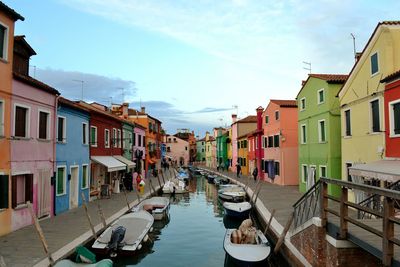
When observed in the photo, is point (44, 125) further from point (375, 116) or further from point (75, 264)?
point (375, 116)

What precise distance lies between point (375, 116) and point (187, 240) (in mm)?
10688

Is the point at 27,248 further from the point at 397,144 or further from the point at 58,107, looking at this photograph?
the point at 397,144

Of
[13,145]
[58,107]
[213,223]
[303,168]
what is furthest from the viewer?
[303,168]

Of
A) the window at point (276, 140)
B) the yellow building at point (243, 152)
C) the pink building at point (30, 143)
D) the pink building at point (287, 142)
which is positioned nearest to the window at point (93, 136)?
the pink building at point (30, 143)

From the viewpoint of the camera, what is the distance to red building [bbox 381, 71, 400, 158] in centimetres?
1490

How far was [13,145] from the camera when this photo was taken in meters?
14.9

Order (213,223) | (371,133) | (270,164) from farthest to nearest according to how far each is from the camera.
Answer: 1. (270,164)
2. (213,223)
3. (371,133)

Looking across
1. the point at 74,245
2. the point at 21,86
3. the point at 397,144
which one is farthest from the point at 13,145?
the point at 397,144

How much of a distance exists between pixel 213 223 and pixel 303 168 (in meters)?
9.49

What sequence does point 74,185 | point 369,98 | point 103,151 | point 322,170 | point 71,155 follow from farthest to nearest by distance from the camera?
point 103,151
point 322,170
point 74,185
point 71,155
point 369,98

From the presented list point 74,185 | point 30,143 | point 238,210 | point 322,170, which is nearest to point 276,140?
point 322,170

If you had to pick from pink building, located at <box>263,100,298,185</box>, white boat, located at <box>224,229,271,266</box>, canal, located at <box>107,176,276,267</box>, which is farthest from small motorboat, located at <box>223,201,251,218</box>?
pink building, located at <box>263,100,298,185</box>

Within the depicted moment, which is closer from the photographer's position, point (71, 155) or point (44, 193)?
point (44, 193)

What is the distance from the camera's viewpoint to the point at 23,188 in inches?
627
